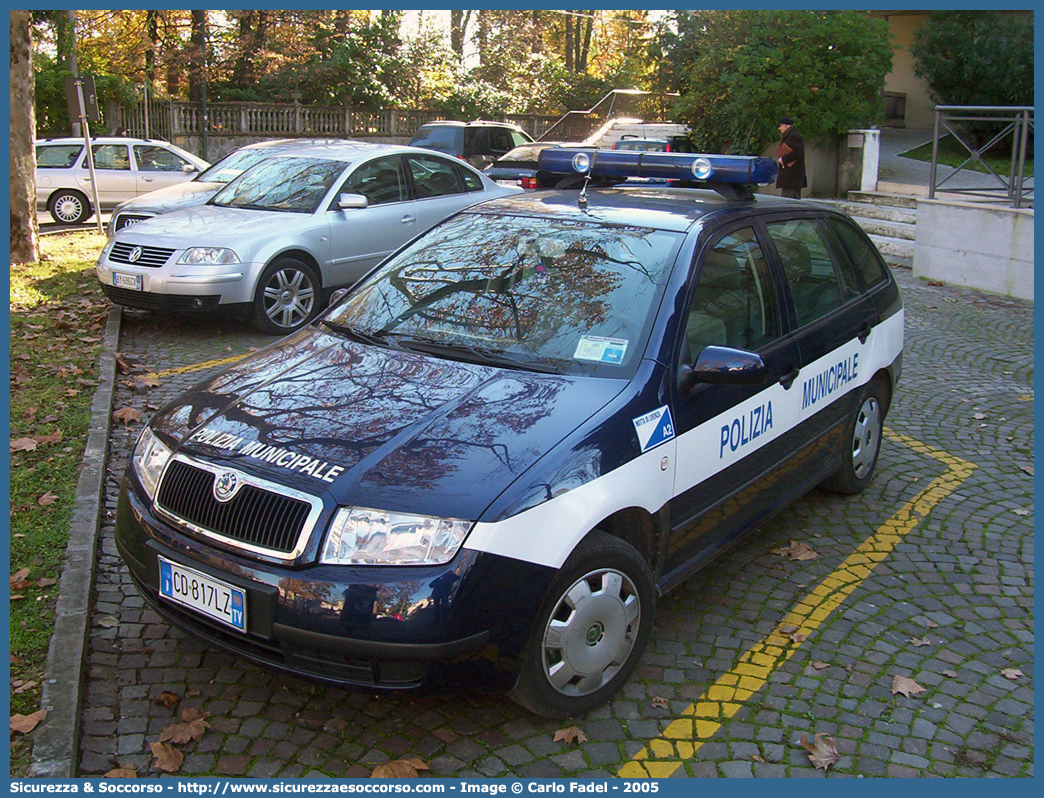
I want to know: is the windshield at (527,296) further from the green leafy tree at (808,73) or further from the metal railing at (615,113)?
the metal railing at (615,113)

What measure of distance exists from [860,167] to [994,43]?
4543mm

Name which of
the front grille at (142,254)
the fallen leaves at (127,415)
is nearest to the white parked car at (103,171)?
the front grille at (142,254)

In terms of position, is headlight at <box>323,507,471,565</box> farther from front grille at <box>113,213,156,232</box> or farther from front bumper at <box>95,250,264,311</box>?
front grille at <box>113,213,156,232</box>

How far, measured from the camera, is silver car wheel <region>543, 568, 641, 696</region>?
132 inches

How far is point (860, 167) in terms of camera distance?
1723 cm

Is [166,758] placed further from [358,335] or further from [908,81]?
[908,81]

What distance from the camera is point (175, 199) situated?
1172cm

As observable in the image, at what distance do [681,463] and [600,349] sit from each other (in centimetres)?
55

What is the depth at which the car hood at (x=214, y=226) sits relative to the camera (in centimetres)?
880

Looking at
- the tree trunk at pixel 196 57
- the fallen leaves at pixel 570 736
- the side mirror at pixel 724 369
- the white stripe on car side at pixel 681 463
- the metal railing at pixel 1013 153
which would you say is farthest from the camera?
the tree trunk at pixel 196 57

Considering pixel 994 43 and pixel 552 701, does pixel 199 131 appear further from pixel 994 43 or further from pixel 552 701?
pixel 552 701

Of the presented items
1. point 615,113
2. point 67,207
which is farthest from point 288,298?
point 615,113

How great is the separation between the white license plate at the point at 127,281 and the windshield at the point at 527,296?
15.4 ft

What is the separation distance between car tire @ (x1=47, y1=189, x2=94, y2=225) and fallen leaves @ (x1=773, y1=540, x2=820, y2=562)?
16400 mm
